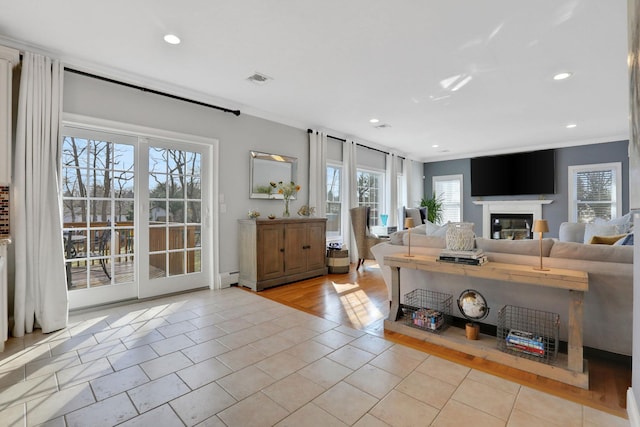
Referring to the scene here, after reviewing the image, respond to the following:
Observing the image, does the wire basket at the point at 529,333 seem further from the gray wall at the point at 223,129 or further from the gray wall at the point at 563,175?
the gray wall at the point at 563,175

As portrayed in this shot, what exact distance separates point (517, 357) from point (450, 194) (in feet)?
21.9

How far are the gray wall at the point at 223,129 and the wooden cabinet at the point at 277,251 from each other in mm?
282

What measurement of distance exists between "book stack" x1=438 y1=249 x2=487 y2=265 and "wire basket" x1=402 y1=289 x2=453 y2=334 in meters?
0.47

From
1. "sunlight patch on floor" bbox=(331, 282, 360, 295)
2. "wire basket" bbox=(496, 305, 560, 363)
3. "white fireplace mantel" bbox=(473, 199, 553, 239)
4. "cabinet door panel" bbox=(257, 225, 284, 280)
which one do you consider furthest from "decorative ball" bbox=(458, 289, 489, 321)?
"white fireplace mantel" bbox=(473, 199, 553, 239)

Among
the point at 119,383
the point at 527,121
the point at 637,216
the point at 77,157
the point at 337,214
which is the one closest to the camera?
the point at 637,216

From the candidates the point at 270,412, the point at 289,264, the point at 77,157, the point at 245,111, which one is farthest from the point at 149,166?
the point at 270,412

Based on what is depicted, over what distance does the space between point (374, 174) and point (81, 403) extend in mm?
6288

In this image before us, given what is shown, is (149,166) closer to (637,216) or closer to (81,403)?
(81,403)

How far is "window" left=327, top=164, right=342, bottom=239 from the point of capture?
6059mm

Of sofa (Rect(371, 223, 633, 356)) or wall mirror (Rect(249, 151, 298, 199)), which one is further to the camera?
wall mirror (Rect(249, 151, 298, 199))

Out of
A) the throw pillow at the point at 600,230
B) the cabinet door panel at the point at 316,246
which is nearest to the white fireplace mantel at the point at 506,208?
the throw pillow at the point at 600,230

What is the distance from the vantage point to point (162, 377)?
204cm

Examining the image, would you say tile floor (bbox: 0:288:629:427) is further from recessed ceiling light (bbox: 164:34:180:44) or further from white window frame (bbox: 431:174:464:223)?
white window frame (bbox: 431:174:464:223)

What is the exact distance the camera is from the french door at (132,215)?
324 centimetres
